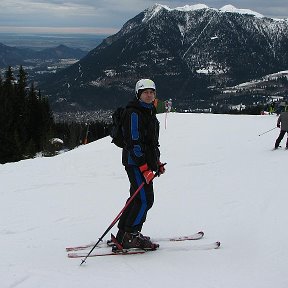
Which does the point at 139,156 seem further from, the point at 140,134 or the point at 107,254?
the point at 107,254

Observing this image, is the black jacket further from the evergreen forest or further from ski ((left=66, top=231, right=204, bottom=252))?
the evergreen forest

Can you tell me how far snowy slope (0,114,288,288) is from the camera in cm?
515

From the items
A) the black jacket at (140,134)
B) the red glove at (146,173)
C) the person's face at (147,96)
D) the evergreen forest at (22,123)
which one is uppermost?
the person's face at (147,96)

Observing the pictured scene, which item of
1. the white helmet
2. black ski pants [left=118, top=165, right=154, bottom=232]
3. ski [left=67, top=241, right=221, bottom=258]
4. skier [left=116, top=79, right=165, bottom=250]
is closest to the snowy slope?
ski [left=67, top=241, right=221, bottom=258]

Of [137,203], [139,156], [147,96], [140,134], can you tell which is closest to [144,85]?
[147,96]

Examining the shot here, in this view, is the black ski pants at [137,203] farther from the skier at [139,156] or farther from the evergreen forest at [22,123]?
the evergreen forest at [22,123]

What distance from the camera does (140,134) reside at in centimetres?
562

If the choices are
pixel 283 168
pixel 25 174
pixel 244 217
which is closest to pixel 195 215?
pixel 244 217

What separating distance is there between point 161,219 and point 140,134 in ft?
9.14

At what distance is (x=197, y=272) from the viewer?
525 centimetres

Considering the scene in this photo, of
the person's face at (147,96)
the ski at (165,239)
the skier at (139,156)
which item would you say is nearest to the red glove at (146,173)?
the skier at (139,156)

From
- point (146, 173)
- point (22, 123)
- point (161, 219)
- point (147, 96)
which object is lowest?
point (22, 123)

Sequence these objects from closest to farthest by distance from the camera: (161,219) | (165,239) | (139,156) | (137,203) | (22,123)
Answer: (139,156) < (137,203) < (165,239) < (161,219) < (22,123)

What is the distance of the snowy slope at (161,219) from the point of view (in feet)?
16.9
